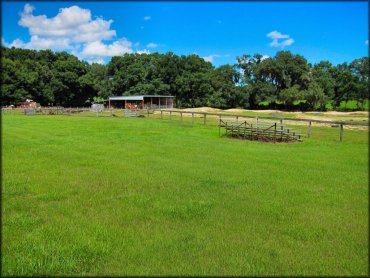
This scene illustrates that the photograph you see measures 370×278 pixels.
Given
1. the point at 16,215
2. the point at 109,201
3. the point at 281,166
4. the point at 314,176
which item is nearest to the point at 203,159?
the point at 281,166

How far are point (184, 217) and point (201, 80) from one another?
71147 mm

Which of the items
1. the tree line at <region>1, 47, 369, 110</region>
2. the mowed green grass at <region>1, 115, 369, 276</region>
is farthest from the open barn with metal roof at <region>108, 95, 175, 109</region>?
the mowed green grass at <region>1, 115, 369, 276</region>

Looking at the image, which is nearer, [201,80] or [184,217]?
[184,217]

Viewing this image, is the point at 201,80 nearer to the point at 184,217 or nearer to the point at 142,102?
the point at 142,102

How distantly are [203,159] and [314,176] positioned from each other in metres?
3.90

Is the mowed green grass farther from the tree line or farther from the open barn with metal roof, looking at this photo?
the tree line

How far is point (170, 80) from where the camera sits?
78.7 m

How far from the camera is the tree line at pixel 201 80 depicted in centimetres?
7050

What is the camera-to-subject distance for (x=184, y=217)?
6.01 m

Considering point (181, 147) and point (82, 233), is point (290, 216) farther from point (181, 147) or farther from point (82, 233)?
point (181, 147)

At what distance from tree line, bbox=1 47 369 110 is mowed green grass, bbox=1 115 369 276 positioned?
61795 millimetres

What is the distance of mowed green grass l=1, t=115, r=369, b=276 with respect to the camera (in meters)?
4.29

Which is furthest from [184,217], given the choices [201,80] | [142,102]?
[201,80]

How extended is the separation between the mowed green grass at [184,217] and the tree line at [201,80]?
61795mm
